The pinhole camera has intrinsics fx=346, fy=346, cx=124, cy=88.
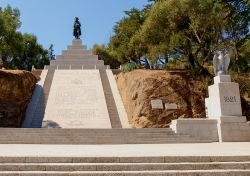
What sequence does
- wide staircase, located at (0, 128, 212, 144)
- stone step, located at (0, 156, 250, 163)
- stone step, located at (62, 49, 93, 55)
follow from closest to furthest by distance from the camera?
1. stone step, located at (0, 156, 250, 163)
2. wide staircase, located at (0, 128, 212, 144)
3. stone step, located at (62, 49, 93, 55)

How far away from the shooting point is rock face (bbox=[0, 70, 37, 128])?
20.9 m

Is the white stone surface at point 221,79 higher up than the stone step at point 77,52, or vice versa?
the stone step at point 77,52

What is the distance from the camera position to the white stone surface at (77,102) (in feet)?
66.8

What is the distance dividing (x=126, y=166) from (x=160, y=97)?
13.9m

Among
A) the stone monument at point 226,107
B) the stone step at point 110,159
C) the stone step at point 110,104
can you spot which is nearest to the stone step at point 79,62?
the stone step at point 110,104

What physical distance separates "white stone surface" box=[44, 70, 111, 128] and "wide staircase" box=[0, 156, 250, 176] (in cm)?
1211

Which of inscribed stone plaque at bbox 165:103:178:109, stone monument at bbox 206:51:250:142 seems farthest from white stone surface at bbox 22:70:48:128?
stone monument at bbox 206:51:250:142

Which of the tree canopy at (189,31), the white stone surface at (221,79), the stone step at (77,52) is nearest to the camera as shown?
the white stone surface at (221,79)

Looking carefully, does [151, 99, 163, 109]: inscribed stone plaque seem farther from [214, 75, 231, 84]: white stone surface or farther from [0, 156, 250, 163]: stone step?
[0, 156, 250, 163]: stone step

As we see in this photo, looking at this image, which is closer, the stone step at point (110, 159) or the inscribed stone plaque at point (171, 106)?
the stone step at point (110, 159)

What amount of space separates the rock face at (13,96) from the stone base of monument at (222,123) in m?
10.5

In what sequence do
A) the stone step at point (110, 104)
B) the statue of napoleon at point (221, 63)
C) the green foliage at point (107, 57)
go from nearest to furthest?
the statue of napoleon at point (221, 63)
the stone step at point (110, 104)
the green foliage at point (107, 57)

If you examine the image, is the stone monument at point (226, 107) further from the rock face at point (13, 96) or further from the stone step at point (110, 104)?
the rock face at point (13, 96)

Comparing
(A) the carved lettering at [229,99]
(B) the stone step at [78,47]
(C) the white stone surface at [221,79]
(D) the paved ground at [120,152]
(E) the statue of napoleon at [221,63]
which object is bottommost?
(D) the paved ground at [120,152]
